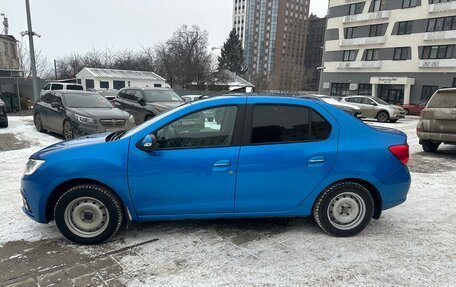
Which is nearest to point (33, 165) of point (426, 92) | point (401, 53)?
point (426, 92)

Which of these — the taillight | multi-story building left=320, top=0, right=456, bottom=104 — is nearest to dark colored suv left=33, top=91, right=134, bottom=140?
the taillight

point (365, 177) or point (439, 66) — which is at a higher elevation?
point (439, 66)

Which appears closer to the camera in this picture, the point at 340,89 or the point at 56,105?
the point at 56,105

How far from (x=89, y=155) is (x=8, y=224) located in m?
1.62

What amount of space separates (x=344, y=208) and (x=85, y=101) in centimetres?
882

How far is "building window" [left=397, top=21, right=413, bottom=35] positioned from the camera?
38.8m

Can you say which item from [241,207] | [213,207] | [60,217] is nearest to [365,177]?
[241,207]

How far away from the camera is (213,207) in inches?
145

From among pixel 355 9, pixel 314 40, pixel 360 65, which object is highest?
pixel 314 40

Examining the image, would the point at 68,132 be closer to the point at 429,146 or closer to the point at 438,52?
the point at 429,146

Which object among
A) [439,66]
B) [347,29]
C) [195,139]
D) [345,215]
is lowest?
[345,215]

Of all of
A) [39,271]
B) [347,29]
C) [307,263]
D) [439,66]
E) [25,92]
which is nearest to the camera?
[39,271]

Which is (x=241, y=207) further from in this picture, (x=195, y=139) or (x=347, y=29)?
(x=347, y=29)

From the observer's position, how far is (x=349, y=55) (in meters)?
45.0
